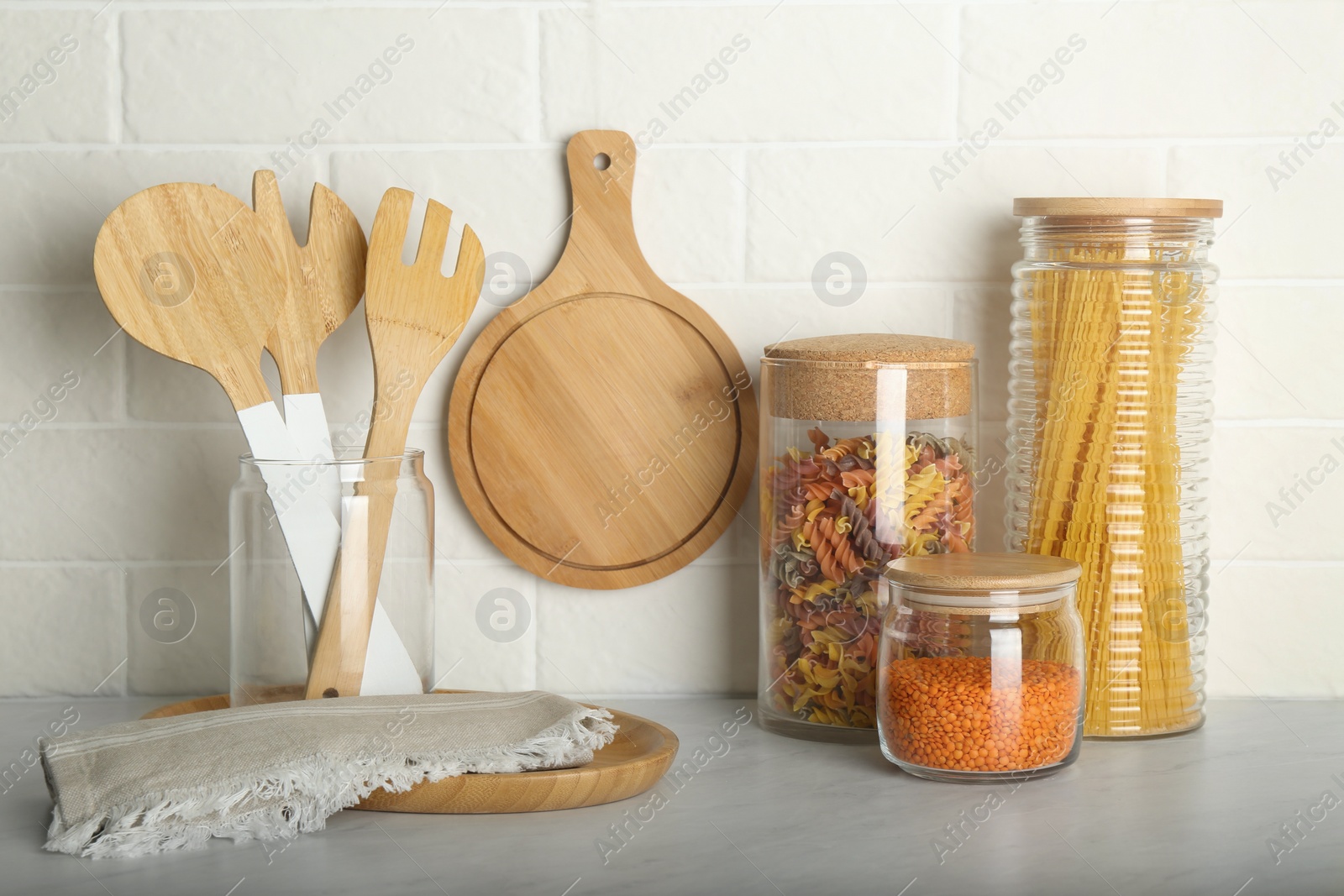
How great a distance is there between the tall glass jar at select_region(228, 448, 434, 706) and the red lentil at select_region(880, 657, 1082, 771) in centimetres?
35

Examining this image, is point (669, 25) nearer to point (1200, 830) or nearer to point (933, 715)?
point (933, 715)

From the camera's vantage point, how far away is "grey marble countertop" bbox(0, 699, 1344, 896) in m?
0.57

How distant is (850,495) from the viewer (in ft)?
2.50

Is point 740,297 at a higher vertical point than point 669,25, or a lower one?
lower

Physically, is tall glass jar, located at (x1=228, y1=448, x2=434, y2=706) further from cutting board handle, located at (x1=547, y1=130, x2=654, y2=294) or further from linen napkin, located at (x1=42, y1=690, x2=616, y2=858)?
cutting board handle, located at (x1=547, y1=130, x2=654, y2=294)

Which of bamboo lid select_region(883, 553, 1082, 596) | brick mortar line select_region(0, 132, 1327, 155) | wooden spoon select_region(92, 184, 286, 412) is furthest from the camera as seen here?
brick mortar line select_region(0, 132, 1327, 155)

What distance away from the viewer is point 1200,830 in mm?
635

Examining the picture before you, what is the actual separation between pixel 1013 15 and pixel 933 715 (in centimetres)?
55

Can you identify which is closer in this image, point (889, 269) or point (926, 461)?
point (926, 461)

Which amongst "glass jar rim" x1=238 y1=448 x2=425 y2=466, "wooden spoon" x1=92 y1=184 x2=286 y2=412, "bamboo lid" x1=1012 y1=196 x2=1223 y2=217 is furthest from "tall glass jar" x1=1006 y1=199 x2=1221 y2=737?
"wooden spoon" x1=92 y1=184 x2=286 y2=412

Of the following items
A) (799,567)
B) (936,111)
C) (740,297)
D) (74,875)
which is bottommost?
(74,875)

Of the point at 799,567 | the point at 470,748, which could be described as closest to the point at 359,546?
the point at 470,748

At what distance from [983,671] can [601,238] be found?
1.44ft

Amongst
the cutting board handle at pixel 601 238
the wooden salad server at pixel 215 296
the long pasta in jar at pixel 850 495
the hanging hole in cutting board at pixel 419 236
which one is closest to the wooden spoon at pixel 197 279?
the wooden salad server at pixel 215 296
